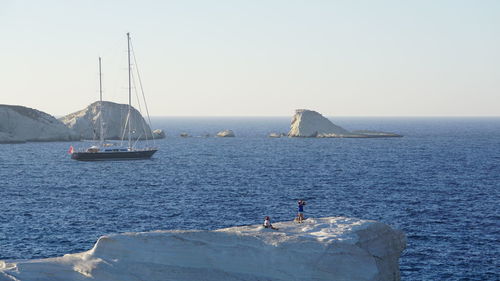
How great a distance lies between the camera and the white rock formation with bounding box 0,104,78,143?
176750mm

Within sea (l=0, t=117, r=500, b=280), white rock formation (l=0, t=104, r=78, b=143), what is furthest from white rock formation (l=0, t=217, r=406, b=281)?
white rock formation (l=0, t=104, r=78, b=143)

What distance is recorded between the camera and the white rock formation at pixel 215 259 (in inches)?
1117

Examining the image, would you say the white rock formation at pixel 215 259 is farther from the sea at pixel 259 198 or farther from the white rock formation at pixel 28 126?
the white rock formation at pixel 28 126

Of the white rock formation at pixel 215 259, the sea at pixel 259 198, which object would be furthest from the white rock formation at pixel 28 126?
the white rock formation at pixel 215 259

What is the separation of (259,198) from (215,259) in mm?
44537

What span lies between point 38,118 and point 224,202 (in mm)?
125476

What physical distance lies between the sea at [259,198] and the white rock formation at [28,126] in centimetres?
4312

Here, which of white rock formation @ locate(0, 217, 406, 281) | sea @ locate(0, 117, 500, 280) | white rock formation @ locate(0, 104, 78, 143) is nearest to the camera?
white rock formation @ locate(0, 217, 406, 281)

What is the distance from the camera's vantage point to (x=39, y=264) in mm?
28344

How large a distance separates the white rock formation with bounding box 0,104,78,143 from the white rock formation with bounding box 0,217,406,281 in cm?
15661

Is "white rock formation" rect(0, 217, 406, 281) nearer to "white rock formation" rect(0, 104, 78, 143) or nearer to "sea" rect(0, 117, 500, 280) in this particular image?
"sea" rect(0, 117, 500, 280)

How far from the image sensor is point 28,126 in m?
181

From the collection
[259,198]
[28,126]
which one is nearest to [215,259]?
[259,198]

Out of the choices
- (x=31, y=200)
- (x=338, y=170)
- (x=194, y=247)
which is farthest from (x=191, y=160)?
(x=194, y=247)
